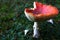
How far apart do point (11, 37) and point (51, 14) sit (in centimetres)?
78

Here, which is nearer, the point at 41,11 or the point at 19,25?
the point at 41,11

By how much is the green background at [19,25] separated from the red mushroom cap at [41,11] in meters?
0.31

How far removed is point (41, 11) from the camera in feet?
10.2

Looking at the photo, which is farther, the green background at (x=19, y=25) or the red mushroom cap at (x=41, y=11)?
the green background at (x=19, y=25)

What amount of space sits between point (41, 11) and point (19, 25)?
17.8 inches

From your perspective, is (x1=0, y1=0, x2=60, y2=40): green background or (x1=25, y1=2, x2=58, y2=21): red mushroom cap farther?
(x1=0, y1=0, x2=60, y2=40): green background

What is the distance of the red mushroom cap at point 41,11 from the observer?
271 centimetres

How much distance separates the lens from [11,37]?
319 cm

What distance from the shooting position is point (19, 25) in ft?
11.0

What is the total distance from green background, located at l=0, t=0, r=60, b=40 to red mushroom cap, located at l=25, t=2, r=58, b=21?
31cm

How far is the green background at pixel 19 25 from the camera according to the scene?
10.5 ft

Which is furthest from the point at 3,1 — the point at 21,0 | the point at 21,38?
the point at 21,38

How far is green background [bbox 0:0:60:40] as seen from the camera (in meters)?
3.20

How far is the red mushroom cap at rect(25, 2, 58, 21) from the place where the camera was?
2.71 m
